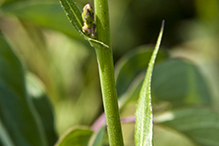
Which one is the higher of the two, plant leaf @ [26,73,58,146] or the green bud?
the green bud

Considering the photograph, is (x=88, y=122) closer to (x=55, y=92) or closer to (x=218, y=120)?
(x=55, y=92)

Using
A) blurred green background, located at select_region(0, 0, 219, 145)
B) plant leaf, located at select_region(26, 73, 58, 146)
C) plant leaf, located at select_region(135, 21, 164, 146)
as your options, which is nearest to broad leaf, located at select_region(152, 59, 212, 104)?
blurred green background, located at select_region(0, 0, 219, 145)

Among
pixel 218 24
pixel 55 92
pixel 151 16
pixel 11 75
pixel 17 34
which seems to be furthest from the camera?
pixel 151 16

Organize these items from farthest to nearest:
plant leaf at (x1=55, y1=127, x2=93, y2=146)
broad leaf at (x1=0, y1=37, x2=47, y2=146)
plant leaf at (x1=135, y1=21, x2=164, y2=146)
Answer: broad leaf at (x1=0, y1=37, x2=47, y2=146), plant leaf at (x1=55, y1=127, x2=93, y2=146), plant leaf at (x1=135, y1=21, x2=164, y2=146)

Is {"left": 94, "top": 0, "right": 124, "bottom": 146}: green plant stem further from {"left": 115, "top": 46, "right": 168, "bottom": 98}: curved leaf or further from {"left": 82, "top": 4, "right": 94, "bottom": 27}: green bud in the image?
{"left": 115, "top": 46, "right": 168, "bottom": 98}: curved leaf

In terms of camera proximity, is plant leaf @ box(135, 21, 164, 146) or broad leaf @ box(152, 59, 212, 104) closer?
plant leaf @ box(135, 21, 164, 146)

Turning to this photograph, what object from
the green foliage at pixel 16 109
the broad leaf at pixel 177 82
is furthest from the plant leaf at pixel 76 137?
the broad leaf at pixel 177 82

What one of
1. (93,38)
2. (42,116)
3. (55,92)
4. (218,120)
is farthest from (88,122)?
(93,38)

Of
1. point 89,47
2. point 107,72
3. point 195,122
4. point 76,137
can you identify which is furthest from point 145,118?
point 89,47
